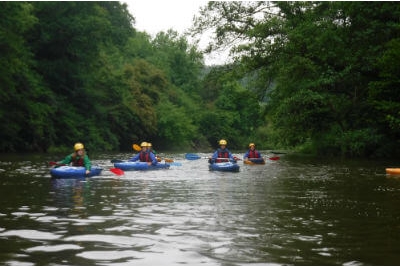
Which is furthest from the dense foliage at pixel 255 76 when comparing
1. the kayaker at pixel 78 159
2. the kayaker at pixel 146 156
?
the kayaker at pixel 78 159

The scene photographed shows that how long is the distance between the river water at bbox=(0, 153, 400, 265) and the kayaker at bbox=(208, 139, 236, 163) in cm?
628

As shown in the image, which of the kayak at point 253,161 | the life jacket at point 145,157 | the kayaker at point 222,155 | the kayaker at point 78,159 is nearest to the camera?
the kayaker at point 78,159

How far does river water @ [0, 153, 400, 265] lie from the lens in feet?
17.4

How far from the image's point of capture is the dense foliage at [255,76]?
2541cm

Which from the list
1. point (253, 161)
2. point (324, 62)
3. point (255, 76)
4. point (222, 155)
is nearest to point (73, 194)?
point (222, 155)

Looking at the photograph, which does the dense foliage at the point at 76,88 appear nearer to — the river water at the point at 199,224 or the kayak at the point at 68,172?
the kayak at the point at 68,172

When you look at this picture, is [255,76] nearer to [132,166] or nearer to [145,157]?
[145,157]

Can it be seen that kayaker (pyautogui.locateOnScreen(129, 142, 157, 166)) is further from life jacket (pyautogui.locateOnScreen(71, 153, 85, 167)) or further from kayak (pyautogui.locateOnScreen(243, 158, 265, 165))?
kayak (pyautogui.locateOnScreen(243, 158, 265, 165))

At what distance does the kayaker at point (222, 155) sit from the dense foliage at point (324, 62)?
685 cm

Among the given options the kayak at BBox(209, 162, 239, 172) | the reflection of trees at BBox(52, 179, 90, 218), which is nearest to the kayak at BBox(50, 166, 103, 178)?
the reflection of trees at BBox(52, 179, 90, 218)

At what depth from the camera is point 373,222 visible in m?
7.43

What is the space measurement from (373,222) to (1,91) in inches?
998

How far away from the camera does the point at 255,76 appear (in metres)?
31.8

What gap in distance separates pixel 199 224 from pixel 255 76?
25.1 meters
